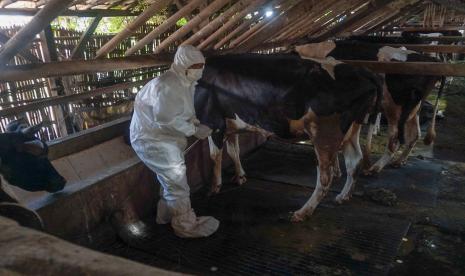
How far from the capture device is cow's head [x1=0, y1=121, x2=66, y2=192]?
8.68ft

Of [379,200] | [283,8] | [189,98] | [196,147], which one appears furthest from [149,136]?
[283,8]

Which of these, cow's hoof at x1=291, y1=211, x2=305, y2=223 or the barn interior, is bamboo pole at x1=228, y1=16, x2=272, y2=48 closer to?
the barn interior

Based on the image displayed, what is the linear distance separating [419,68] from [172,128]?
2.74 m

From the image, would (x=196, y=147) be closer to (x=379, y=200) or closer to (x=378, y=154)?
(x=379, y=200)

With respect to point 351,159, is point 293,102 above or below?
above

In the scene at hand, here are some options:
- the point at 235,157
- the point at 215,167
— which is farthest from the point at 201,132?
the point at 235,157

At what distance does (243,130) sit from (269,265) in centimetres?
193

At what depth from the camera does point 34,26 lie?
8.82ft

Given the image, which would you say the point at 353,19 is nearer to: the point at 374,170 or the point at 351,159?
the point at 374,170

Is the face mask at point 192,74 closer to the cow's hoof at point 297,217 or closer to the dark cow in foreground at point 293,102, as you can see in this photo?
the dark cow in foreground at point 293,102

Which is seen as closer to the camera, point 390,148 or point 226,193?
point 226,193

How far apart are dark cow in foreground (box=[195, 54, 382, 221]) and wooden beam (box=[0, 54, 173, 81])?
80 centimetres

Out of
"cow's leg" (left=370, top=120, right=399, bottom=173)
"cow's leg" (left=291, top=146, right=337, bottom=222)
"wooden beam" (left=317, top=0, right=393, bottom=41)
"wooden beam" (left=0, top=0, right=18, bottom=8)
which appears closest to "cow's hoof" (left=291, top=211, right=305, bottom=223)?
"cow's leg" (left=291, top=146, right=337, bottom=222)

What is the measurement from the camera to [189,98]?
352 centimetres
